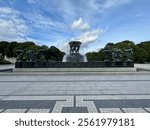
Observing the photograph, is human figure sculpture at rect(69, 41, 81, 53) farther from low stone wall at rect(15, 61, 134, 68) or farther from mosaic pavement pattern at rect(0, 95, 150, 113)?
mosaic pavement pattern at rect(0, 95, 150, 113)

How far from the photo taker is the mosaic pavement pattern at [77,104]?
7090 millimetres

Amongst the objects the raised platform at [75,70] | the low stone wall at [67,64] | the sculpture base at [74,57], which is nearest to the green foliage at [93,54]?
the sculpture base at [74,57]

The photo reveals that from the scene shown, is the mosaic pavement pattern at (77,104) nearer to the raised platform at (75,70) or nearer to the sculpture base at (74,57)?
the raised platform at (75,70)

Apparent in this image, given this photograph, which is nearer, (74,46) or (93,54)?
(74,46)

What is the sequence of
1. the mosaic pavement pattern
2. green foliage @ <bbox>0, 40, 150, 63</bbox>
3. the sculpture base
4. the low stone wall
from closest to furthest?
the mosaic pavement pattern, the low stone wall, the sculpture base, green foliage @ <bbox>0, 40, 150, 63</bbox>

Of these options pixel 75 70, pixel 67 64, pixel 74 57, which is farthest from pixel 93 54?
→ pixel 75 70

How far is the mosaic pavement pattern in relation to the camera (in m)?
7.09

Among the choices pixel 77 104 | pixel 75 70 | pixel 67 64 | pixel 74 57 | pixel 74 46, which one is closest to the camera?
pixel 77 104

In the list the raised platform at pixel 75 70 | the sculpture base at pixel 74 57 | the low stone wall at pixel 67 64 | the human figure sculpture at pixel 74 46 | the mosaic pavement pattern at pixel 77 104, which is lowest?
the mosaic pavement pattern at pixel 77 104

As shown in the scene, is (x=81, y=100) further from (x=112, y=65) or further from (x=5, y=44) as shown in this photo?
(x=5, y=44)

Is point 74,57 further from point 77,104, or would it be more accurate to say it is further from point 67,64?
point 77,104

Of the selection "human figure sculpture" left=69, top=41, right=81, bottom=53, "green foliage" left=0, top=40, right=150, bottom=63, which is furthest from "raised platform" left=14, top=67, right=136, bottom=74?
"green foliage" left=0, top=40, right=150, bottom=63

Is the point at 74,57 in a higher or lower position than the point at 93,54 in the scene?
lower

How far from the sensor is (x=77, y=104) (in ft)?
26.0
